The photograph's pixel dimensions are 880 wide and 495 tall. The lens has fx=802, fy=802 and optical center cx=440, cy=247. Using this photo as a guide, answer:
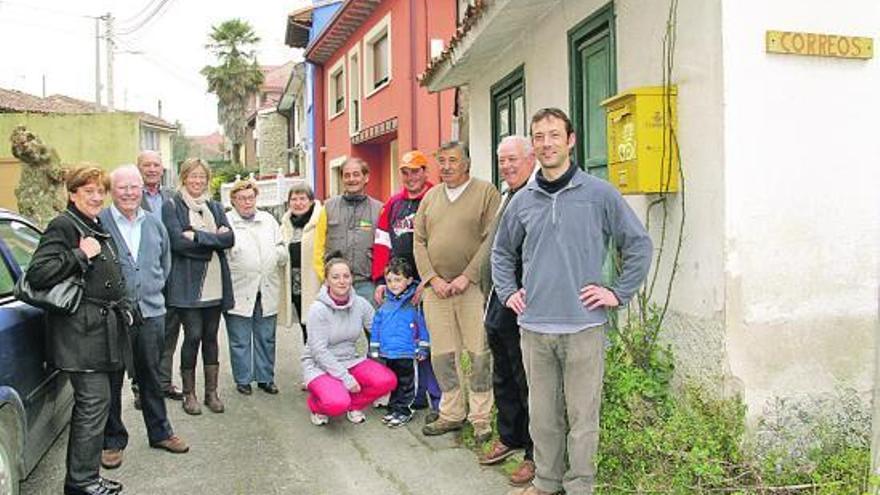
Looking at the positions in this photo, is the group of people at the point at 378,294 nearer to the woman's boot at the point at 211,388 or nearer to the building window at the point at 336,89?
the woman's boot at the point at 211,388

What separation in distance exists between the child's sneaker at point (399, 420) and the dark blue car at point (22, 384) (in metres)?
2.08

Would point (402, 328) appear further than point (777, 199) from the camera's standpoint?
Yes

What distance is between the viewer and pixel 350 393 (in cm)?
568

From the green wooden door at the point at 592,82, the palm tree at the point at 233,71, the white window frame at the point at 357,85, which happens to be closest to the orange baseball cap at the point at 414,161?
the green wooden door at the point at 592,82

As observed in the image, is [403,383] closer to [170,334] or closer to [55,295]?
[170,334]

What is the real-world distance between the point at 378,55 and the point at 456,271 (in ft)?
45.2

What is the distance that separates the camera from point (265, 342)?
6.52m

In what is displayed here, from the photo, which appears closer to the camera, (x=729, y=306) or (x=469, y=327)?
(x=729, y=306)

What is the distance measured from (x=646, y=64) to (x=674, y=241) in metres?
1.05

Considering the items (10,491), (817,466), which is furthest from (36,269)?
(817,466)

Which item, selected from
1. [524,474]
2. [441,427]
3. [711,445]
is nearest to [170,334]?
[441,427]

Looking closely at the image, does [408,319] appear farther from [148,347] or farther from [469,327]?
[148,347]

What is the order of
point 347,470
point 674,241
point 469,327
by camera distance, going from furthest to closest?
point 469,327
point 347,470
point 674,241

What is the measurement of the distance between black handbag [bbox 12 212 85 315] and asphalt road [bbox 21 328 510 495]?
1.19 m
